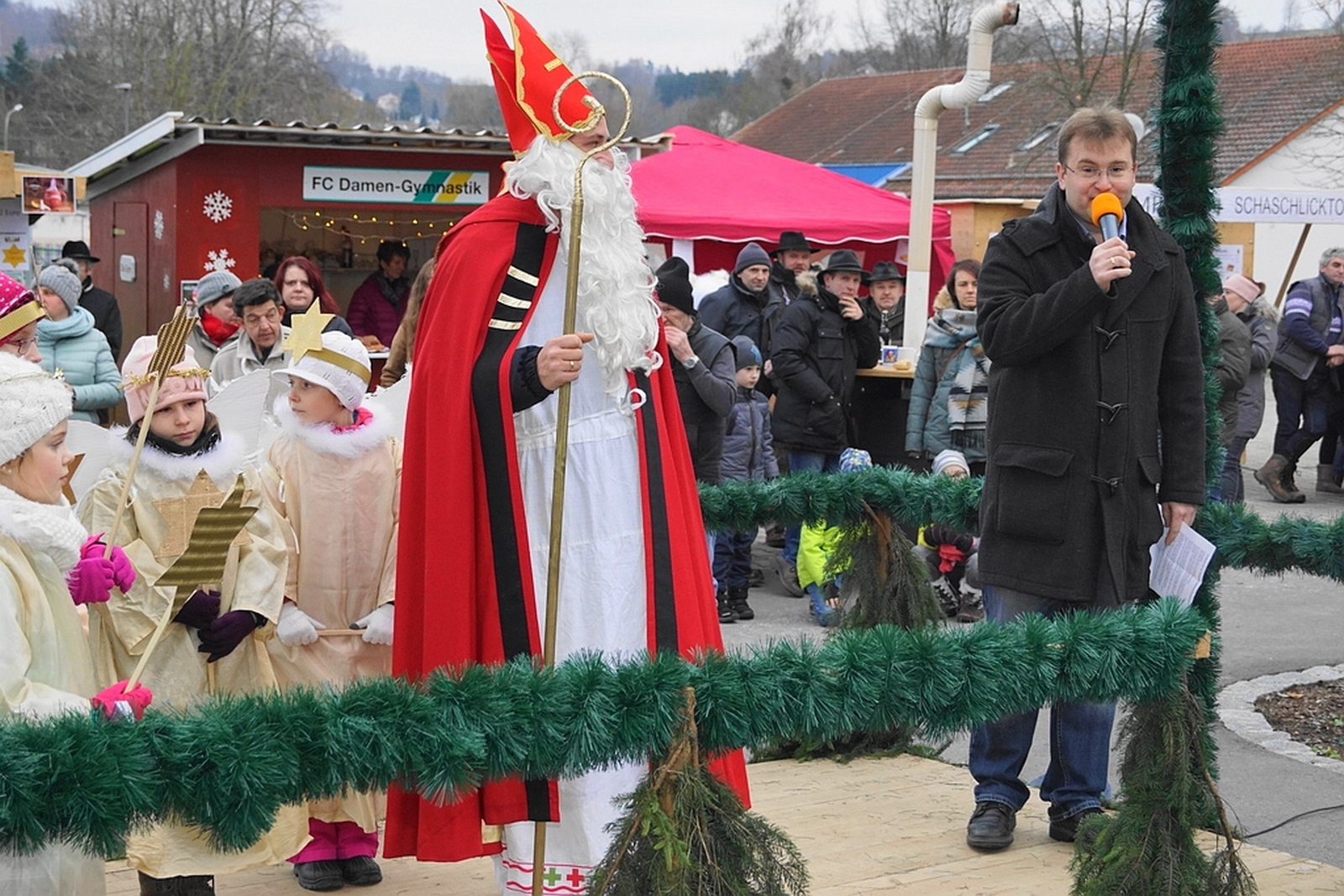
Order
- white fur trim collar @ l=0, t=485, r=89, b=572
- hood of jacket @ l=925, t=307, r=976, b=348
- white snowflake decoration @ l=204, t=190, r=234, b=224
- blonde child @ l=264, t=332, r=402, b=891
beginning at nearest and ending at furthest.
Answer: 1. white fur trim collar @ l=0, t=485, r=89, b=572
2. blonde child @ l=264, t=332, r=402, b=891
3. hood of jacket @ l=925, t=307, r=976, b=348
4. white snowflake decoration @ l=204, t=190, r=234, b=224

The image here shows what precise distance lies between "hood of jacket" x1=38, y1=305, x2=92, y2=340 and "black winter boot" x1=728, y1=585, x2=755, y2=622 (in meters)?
3.83

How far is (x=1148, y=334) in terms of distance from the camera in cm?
418

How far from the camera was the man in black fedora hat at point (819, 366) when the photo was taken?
909 cm

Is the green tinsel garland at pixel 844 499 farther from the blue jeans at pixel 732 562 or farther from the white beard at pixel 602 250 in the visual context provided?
the blue jeans at pixel 732 562

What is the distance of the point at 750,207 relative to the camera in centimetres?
1572

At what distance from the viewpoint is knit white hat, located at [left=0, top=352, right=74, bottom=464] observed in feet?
10.0

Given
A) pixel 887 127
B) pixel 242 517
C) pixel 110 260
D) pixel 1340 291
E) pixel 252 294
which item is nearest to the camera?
pixel 242 517

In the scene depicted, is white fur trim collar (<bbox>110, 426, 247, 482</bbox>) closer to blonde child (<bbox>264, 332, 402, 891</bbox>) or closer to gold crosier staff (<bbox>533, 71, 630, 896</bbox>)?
blonde child (<bbox>264, 332, 402, 891</bbox>)

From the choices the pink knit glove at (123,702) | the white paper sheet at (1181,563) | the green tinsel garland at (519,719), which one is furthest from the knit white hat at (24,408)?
the white paper sheet at (1181,563)

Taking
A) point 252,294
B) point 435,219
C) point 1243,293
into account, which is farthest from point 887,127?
point 252,294

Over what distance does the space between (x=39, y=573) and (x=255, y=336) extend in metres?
3.58

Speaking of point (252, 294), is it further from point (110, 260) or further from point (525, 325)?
point (110, 260)

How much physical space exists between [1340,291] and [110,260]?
12650mm

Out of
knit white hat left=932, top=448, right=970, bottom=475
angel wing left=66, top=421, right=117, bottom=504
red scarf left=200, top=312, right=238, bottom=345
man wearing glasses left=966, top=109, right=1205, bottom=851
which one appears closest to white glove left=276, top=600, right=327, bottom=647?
angel wing left=66, top=421, right=117, bottom=504
